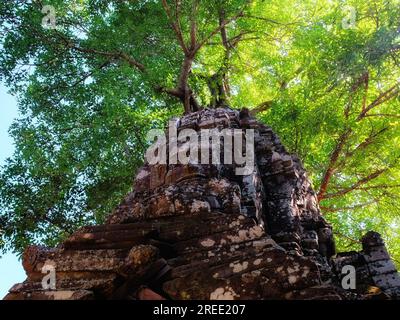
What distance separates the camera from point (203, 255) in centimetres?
450

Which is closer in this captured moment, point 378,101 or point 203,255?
point 203,255

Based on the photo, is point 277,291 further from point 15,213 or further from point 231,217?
point 15,213

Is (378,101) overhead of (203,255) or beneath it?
overhead

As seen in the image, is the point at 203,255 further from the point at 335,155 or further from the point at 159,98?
the point at 159,98

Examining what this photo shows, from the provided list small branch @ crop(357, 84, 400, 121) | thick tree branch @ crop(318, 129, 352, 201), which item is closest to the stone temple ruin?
thick tree branch @ crop(318, 129, 352, 201)

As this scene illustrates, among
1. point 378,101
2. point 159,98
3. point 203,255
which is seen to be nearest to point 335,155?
point 378,101

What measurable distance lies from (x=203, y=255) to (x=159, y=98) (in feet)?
36.6

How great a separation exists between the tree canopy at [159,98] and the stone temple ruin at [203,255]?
5495 millimetres

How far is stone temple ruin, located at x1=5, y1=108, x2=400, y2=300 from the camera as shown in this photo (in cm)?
399

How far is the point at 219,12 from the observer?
13930 millimetres

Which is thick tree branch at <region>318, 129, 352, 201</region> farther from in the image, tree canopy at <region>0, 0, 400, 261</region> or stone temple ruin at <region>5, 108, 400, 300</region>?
stone temple ruin at <region>5, 108, 400, 300</region>

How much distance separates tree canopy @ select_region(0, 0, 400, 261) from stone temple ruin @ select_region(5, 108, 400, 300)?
5.50 m

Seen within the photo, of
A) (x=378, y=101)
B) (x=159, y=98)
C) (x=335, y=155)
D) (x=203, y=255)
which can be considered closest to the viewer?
(x=203, y=255)
